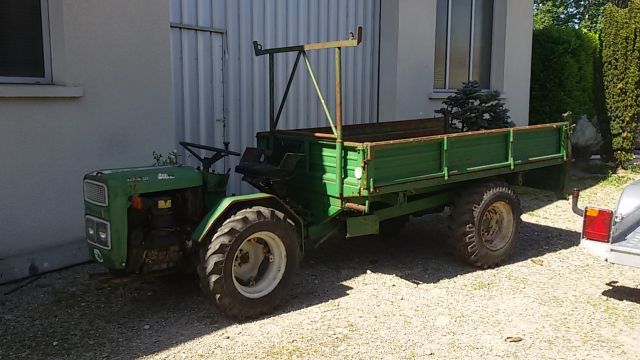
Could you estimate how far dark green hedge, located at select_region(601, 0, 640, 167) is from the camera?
36.3 feet

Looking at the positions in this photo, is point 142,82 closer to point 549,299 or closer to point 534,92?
point 549,299

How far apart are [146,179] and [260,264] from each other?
3.61 feet

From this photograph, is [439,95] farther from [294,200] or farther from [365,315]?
[365,315]

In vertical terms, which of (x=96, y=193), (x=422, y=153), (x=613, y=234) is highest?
(x=422, y=153)

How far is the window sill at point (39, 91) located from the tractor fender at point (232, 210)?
80.1 inches

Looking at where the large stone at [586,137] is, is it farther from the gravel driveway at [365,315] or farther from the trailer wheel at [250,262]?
the trailer wheel at [250,262]

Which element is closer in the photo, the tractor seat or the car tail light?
the car tail light

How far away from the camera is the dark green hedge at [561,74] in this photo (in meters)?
11.7

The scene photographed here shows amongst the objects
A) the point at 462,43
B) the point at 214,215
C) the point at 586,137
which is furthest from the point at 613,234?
the point at 586,137

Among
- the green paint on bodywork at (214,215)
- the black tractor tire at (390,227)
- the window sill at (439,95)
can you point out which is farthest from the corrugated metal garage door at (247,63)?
the green paint on bodywork at (214,215)

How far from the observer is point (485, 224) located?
19.5 feet

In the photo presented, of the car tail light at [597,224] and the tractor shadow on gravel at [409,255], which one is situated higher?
the car tail light at [597,224]

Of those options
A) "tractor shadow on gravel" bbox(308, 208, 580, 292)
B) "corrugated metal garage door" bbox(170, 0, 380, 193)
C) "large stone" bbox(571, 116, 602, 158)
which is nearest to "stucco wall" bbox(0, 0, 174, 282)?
"corrugated metal garage door" bbox(170, 0, 380, 193)

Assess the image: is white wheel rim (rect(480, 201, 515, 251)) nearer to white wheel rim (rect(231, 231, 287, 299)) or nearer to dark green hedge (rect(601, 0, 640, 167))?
white wheel rim (rect(231, 231, 287, 299))
